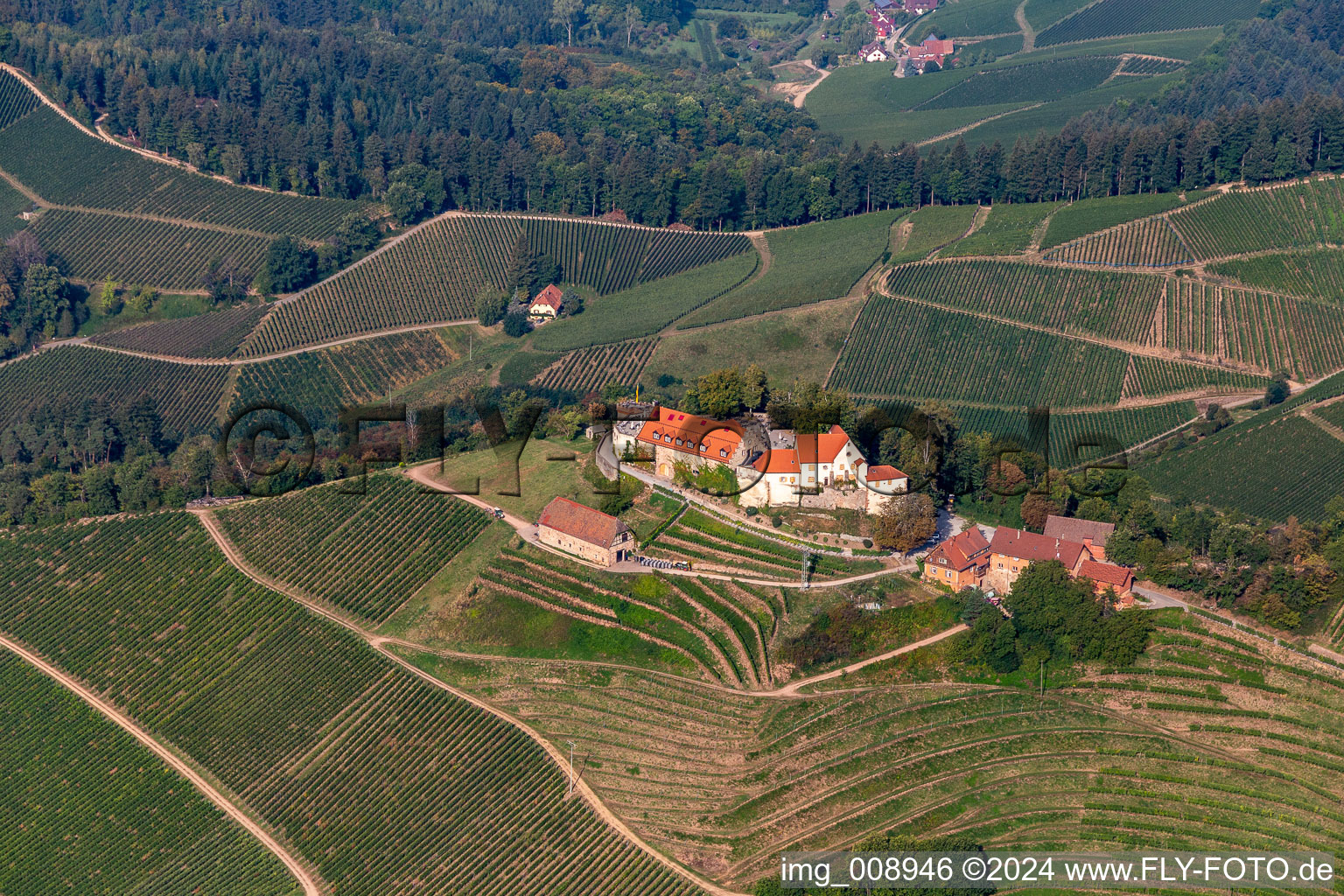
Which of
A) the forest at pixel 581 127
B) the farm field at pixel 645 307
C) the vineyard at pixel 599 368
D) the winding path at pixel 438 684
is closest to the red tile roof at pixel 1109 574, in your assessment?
the winding path at pixel 438 684

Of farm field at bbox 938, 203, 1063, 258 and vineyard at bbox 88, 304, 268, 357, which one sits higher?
farm field at bbox 938, 203, 1063, 258

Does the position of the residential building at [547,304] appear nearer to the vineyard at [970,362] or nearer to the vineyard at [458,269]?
the vineyard at [458,269]

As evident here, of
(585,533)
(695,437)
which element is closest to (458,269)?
(695,437)

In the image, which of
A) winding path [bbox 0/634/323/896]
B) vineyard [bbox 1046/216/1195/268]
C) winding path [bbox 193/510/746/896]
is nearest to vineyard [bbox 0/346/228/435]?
winding path [bbox 193/510/746/896]

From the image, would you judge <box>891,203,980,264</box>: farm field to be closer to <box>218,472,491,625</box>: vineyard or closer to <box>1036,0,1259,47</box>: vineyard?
<box>218,472,491,625</box>: vineyard

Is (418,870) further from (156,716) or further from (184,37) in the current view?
(184,37)

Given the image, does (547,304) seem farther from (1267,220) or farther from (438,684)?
(1267,220)
